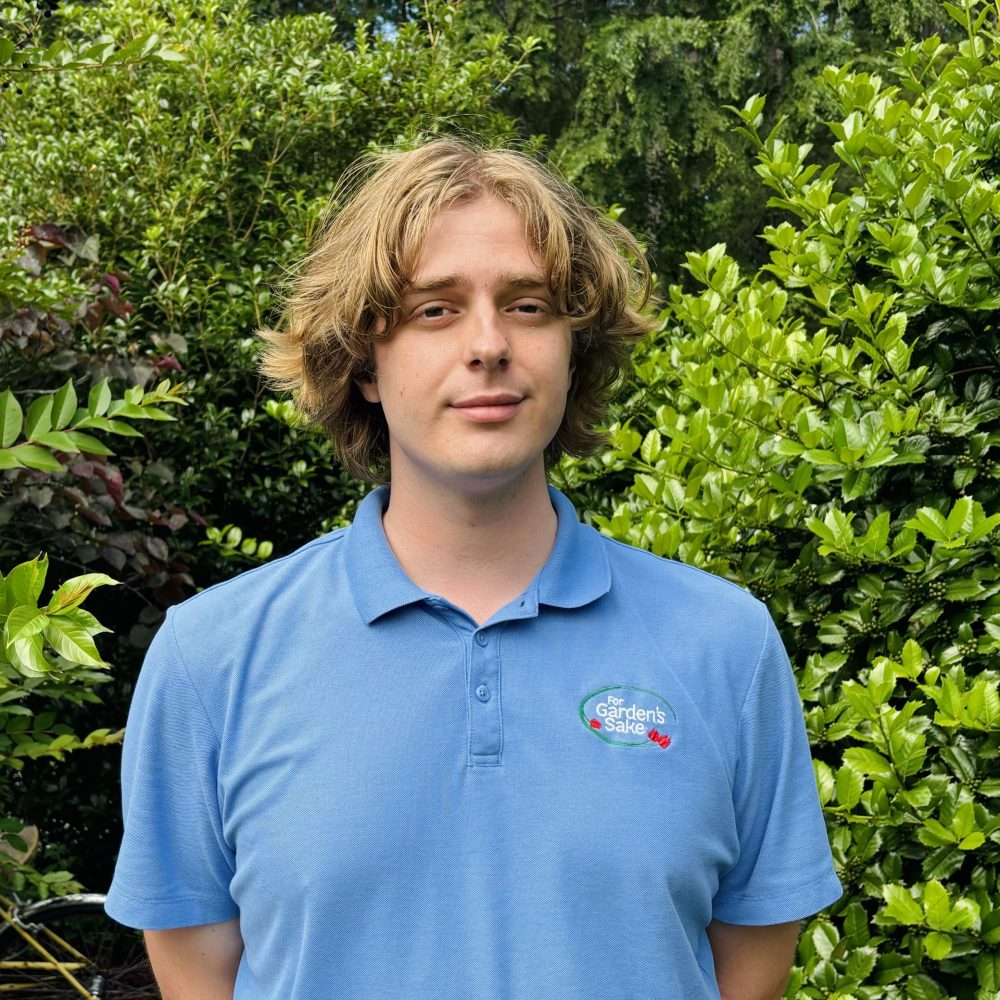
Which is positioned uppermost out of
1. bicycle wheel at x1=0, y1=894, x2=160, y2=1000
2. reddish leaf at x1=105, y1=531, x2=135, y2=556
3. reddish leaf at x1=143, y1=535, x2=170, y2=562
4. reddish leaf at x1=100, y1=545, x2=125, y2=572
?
reddish leaf at x1=105, y1=531, x2=135, y2=556

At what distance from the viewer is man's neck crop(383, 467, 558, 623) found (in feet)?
5.68

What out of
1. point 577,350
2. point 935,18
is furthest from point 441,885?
point 935,18

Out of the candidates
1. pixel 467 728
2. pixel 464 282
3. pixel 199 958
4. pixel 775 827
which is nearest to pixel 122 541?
pixel 199 958

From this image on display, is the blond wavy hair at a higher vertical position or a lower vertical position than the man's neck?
higher

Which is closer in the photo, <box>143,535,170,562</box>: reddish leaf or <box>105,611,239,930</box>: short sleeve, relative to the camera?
<box>105,611,239,930</box>: short sleeve

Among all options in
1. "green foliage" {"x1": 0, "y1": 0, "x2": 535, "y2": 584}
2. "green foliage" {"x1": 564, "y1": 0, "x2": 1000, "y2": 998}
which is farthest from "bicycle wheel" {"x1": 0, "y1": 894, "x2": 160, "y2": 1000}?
"green foliage" {"x1": 564, "y1": 0, "x2": 1000, "y2": 998}

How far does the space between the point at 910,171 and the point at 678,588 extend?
149 centimetres

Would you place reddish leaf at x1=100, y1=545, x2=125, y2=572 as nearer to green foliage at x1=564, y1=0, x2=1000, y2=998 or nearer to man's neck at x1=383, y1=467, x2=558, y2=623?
green foliage at x1=564, y1=0, x2=1000, y2=998

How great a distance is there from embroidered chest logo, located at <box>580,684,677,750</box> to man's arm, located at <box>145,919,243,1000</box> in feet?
2.03

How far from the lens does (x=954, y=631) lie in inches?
93.4

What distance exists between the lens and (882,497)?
2543 millimetres

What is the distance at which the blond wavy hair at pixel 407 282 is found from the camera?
179 centimetres

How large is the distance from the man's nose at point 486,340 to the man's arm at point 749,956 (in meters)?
0.91

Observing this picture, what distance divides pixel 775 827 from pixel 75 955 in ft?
9.71
